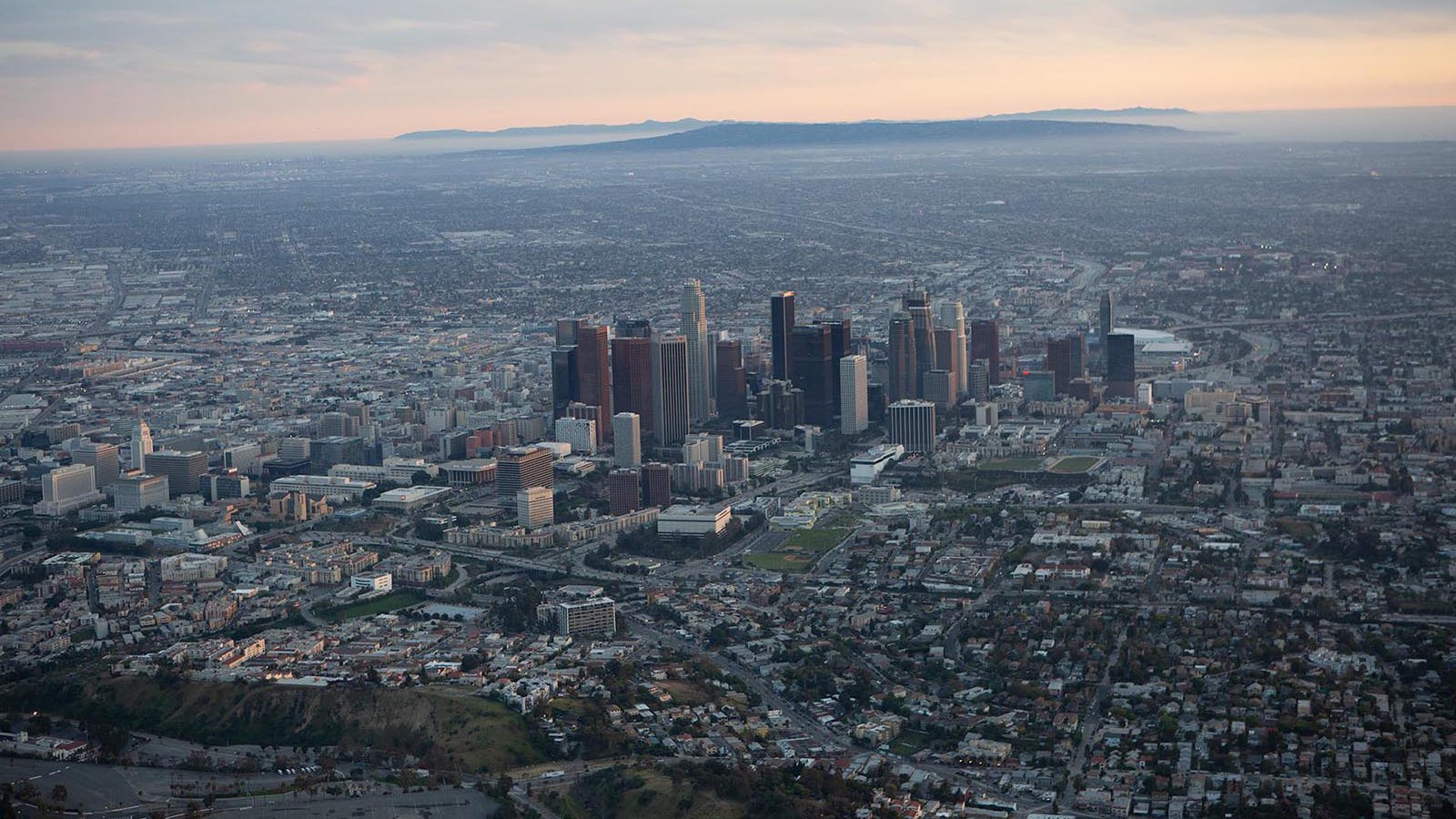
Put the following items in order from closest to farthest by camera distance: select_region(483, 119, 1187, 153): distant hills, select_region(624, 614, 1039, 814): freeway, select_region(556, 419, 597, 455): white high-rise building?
select_region(624, 614, 1039, 814): freeway → select_region(556, 419, 597, 455): white high-rise building → select_region(483, 119, 1187, 153): distant hills

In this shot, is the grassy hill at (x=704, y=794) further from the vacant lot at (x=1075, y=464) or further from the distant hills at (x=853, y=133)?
the distant hills at (x=853, y=133)

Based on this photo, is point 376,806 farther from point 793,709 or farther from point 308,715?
point 793,709

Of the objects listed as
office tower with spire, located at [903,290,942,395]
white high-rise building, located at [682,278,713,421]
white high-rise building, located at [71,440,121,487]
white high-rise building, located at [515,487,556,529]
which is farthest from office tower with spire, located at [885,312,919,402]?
white high-rise building, located at [71,440,121,487]

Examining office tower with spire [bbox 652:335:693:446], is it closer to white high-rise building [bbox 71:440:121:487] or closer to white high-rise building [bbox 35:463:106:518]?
white high-rise building [bbox 71:440:121:487]

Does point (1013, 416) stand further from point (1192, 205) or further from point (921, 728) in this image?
point (1192, 205)

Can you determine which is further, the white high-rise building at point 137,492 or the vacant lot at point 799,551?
the white high-rise building at point 137,492

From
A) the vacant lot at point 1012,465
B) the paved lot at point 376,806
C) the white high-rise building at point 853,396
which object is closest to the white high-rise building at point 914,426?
the vacant lot at point 1012,465
